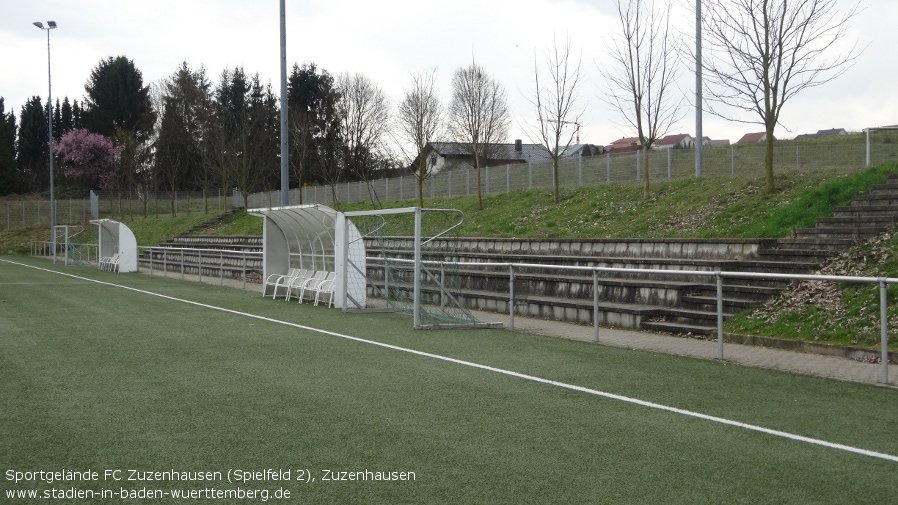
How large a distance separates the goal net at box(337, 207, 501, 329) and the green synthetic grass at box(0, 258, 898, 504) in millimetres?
2176

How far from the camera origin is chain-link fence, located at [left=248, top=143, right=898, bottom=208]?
2266cm

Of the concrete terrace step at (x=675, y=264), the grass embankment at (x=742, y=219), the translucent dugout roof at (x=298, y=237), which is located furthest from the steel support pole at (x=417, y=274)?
the grass embankment at (x=742, y=219)

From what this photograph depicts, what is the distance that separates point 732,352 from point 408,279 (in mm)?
6230

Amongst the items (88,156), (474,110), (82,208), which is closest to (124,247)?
(474,110)

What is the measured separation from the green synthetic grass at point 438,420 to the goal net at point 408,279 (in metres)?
2.18

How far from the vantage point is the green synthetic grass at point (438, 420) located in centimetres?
484

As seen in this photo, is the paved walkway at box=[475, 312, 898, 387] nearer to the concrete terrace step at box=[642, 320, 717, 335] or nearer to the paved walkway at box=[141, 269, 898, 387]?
the paved walkway at box=[141, 269, 898, 387]

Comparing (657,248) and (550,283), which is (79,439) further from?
(657,248)

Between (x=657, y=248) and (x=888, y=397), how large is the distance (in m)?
8.51

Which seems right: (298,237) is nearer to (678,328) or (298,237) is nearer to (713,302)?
(678,328)

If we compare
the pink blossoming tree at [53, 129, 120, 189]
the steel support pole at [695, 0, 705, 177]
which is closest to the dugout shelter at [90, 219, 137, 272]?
the steel support pole at [695, 0, 705, 177]

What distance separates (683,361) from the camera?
9.80 m

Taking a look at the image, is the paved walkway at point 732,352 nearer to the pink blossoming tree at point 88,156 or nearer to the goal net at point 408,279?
the goal net at point 408,279

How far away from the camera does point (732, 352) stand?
10.6m
